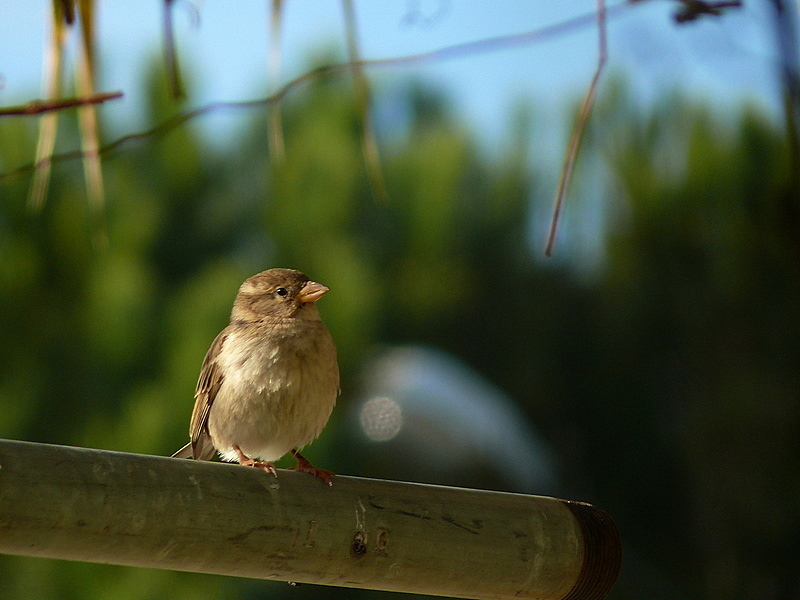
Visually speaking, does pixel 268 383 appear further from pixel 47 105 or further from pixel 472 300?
pixel 472 300

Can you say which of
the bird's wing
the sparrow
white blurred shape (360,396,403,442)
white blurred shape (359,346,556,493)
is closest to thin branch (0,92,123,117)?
the sparrow

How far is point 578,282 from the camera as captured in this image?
12930mm

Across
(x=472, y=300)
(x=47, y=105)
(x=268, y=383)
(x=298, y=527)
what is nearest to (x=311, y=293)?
(x=268, y=383)

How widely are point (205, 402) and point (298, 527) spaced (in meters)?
1.50

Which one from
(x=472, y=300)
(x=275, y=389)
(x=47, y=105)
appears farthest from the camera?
(x=472, y=300)

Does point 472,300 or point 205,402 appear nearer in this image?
point 205,402

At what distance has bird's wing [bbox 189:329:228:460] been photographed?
9.61 feet

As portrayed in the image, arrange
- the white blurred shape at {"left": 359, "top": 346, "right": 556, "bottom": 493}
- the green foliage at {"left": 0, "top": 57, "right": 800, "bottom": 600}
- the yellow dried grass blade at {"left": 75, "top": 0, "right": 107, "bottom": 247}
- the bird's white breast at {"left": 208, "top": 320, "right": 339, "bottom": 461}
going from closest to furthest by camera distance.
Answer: the yellow dried grass blade at {"left": 75, "top": 0, "right": 107, "bottom": 247}, the bird's white breast at {"left": 208, "top": 320, "right": 339, "bottom": 461}, the white blurred shape at {"left": 359, "top": 346, "right": 556, "bottom": 493}, the green foliage at {"left": 0, "top": 57, "right": 800, "bottom": 600}

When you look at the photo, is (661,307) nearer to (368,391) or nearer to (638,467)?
(638,467)

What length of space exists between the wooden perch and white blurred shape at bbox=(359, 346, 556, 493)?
812 centimetres

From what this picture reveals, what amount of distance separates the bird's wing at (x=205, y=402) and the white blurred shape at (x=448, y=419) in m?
6.86

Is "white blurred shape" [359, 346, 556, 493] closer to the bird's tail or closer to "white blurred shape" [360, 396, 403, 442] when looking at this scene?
"white blurred shape" [360, 396, 403, 442]

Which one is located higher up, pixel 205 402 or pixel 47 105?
pixel 47 105

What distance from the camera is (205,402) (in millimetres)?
2969
